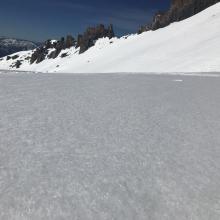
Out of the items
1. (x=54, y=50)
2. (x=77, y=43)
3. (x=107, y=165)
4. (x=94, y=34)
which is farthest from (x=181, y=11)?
(x=107, y=165)

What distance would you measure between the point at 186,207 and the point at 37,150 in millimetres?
1698

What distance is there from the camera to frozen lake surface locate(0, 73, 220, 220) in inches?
103

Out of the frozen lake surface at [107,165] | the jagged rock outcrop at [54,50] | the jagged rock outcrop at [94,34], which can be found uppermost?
the frozen lake surface at [107,165]

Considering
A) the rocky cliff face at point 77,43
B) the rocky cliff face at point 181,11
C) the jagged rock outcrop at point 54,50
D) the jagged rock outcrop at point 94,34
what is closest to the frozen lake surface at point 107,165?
the rocky cliff face at point 181,11

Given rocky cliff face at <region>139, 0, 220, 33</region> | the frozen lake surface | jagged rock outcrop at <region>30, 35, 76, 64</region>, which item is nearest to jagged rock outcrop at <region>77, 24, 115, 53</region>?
jagged rock outcrop at <region>30, 35, 76, 64</region>

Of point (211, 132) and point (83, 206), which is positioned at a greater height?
point (83, 206)

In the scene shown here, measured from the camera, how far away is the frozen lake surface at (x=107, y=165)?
2627 millimetres

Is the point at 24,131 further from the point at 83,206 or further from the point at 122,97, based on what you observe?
the point at 122,97

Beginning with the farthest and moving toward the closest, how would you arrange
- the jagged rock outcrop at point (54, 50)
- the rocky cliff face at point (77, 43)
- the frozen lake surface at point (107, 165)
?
the jagged rock outcrop at point (54, 50)
the rocky cliff face at point (77, 43)
the frozen lake surface at point (107, 165)

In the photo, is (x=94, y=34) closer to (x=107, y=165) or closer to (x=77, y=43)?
(x=77, y=43)

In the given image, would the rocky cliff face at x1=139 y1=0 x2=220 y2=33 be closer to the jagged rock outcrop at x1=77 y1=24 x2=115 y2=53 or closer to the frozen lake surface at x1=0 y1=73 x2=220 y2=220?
the jagged rock outcrop at x1=77 y1=24 x2=115 y2=53

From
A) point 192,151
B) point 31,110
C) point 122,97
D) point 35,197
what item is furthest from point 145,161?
point 122,97

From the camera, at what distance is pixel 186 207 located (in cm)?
280

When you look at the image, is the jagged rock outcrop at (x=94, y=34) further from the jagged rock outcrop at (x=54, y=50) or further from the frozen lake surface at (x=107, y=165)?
the frozen lake surface at (x=107, y=165)
